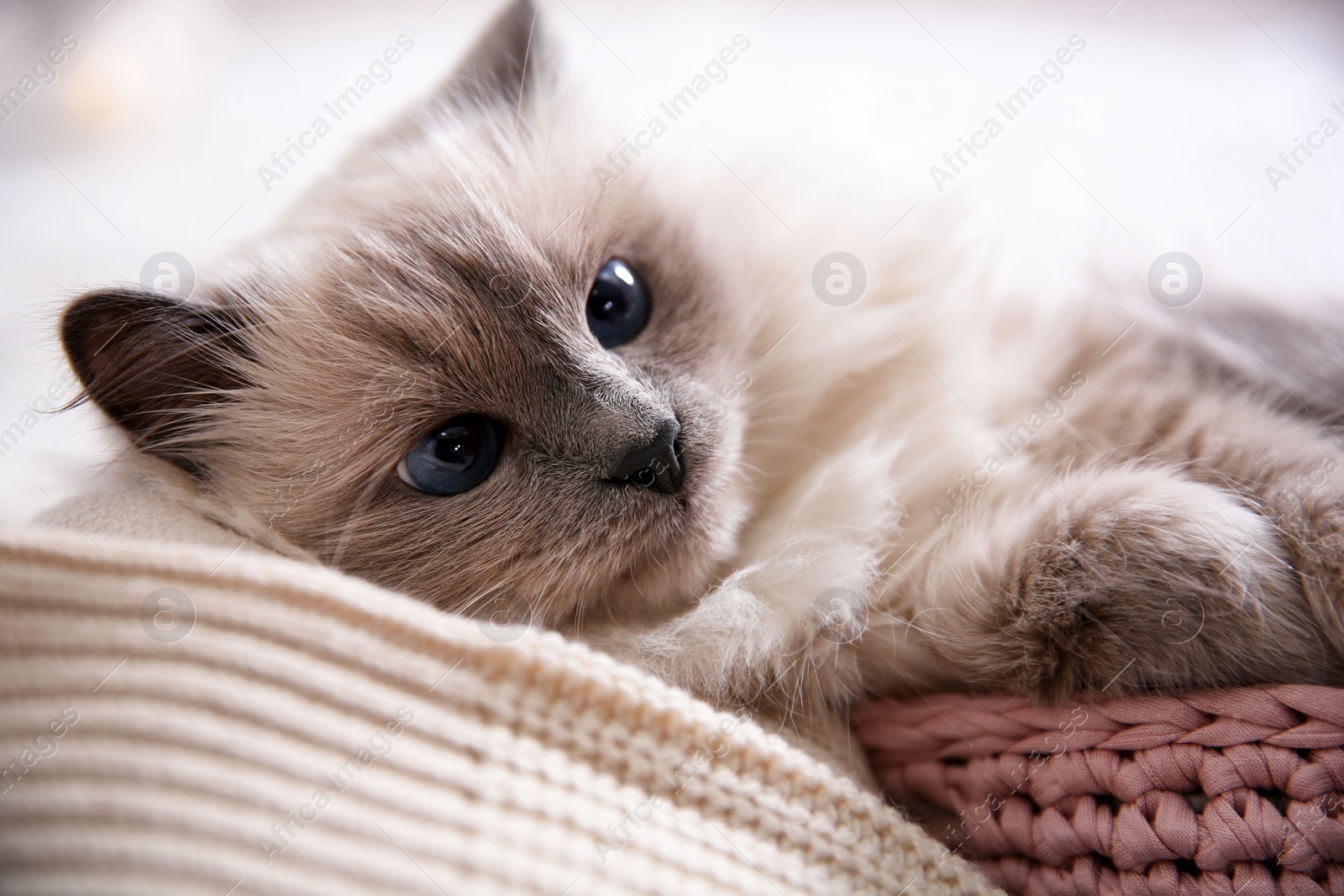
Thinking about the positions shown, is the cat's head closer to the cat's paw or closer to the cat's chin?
the cat's chin

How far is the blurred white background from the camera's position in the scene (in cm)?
151

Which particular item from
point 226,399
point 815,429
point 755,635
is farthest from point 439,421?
point 815,429

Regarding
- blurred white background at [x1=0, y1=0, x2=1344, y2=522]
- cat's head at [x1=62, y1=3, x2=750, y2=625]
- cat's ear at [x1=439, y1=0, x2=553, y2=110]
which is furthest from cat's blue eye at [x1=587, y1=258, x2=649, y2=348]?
cat's ear at [x1=439, y1=0, x2=553, y2=110]

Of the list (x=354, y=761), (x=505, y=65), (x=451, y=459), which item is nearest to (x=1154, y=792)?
(x=354, y=761)

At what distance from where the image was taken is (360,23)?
2031 millimetres

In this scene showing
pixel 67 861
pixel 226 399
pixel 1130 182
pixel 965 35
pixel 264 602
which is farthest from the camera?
pixel 965 35

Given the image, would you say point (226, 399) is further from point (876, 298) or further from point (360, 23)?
point (360, 23)

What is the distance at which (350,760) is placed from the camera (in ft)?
2.36

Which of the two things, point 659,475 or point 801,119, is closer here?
point 659,475

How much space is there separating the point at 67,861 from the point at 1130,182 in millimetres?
2028

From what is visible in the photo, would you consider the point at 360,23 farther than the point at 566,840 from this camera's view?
Yes

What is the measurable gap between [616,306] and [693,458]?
30 cm

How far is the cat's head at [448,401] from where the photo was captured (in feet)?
3.55

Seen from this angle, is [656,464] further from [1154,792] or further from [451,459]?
[1154,792]
